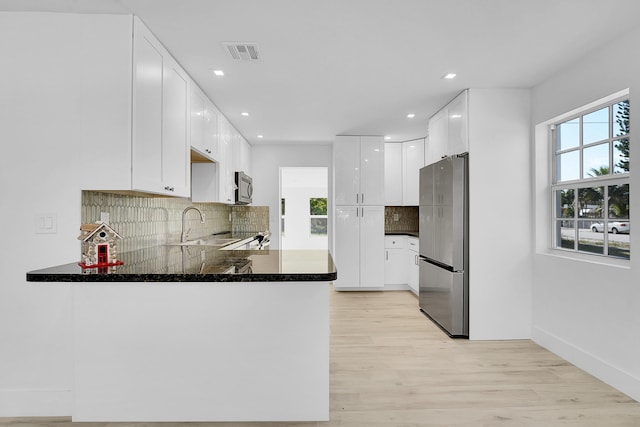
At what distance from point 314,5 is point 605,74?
217cm

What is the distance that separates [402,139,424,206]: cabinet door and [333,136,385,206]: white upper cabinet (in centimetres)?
58

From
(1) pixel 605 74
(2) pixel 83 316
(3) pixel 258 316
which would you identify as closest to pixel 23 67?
(2) pixel 83 316

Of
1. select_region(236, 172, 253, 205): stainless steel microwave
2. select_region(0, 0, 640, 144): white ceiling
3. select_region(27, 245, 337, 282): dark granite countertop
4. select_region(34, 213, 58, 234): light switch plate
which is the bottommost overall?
select_region(27, 245, 337, 282): dark granite countertop

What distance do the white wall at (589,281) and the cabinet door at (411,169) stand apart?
2361mm

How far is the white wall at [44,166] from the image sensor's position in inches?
81.7

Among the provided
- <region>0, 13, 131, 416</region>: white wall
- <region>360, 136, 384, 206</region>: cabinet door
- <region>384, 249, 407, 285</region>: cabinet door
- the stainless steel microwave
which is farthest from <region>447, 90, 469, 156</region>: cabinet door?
<region>0, 13, 131, 416</region>: white wall

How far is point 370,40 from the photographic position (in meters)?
2.46

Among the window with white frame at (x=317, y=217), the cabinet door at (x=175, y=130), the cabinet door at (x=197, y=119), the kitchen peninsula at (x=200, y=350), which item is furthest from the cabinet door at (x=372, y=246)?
the window with white frame at (x=317, y=217)

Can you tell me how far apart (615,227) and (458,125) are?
5.27ft

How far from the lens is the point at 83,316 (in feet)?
6.14

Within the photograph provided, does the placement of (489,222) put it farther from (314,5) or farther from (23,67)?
(23,67)

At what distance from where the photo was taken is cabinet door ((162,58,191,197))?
8.51ft

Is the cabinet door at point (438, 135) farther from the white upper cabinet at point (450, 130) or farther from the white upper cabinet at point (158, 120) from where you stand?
the white upper cabinet at point (158, 120)

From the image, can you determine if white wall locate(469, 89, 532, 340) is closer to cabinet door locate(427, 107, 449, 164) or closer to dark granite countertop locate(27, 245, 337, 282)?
cabinet door locate(427, 107, 449, 164)
